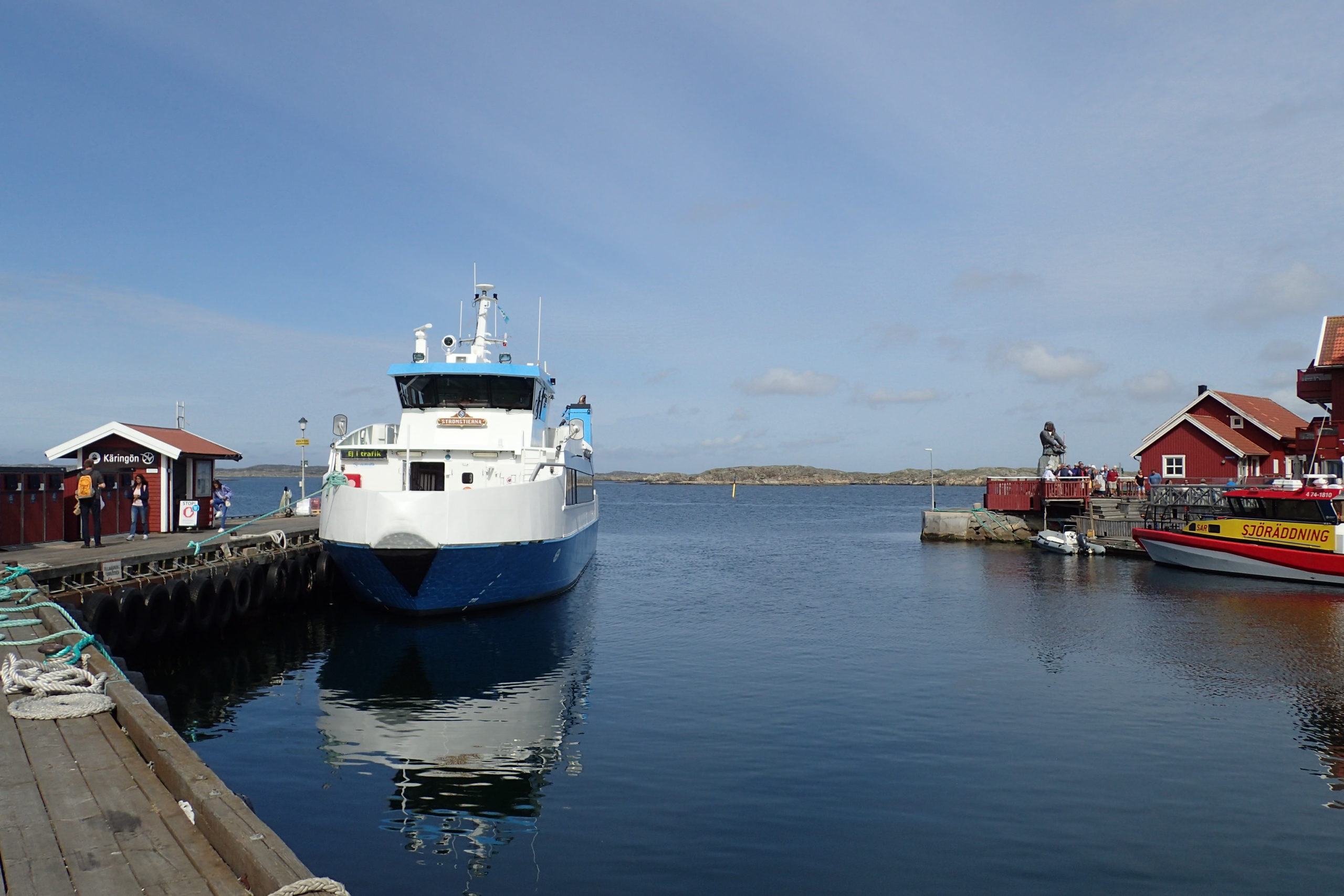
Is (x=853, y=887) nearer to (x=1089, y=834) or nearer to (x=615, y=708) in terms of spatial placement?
(x=1089, y=834)

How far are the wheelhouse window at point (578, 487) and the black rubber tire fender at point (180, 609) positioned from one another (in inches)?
355

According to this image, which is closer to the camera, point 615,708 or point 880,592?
point 615,708

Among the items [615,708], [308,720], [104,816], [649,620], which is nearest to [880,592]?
[649,620]

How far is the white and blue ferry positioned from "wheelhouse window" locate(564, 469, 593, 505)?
0.14 meters

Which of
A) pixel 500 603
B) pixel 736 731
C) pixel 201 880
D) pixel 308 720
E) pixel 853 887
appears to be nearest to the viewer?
pixel 201 880

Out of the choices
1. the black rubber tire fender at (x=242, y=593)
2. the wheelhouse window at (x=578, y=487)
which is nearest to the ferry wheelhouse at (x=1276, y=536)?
the wheelhouse window at (x=578, y=487)

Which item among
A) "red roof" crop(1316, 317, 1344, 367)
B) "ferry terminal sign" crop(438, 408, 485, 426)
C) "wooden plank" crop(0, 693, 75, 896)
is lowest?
"wooden plank" crop(0, 693, 75, 896)

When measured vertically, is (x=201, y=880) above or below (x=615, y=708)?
above

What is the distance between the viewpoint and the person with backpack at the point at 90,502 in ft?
68.3

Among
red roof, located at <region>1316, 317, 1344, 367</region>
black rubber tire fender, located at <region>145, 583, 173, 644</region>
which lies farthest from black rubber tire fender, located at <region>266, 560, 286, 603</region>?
red roof, located at <region>1316, 317, 1344, 367</region>

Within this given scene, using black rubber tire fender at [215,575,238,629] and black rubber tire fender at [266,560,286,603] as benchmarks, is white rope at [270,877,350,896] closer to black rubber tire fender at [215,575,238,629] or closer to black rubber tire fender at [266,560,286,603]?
black rubber tire fender at [215,575,238,629]

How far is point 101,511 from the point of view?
23.3m

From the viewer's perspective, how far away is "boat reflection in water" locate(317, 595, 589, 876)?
9.56 meters

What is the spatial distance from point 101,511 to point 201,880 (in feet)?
74.6
